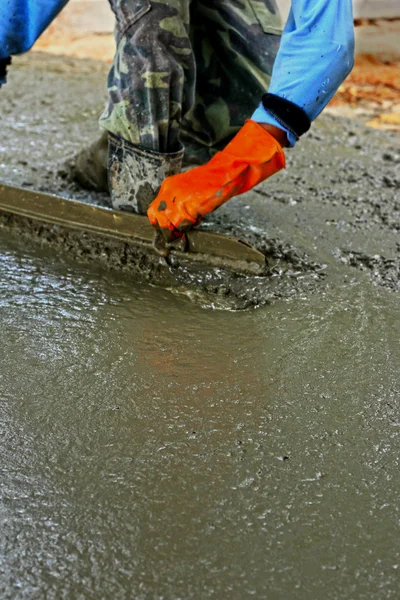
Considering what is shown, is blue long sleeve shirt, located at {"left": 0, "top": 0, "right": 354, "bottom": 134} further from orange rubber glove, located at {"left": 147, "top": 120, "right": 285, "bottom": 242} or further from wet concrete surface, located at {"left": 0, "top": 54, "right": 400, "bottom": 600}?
wet concrete surface, located at {"left": 0, "top": 54, "right": 400, "bottom": 600}

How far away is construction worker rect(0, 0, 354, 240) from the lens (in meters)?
1.69

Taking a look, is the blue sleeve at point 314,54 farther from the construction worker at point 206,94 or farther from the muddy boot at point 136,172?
the muddy boot at point 136,172

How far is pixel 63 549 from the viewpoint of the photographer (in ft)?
3.44

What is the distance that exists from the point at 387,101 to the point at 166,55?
262 centimetres

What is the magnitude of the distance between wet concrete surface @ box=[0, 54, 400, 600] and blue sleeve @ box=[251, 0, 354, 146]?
50 cm

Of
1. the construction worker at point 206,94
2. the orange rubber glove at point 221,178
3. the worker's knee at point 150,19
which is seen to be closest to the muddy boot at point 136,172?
the construction worker at point 206,94

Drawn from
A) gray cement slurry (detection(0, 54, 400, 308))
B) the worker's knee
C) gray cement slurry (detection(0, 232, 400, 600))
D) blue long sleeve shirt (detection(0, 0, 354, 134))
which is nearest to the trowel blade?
gray cement slurry (detection(0, 54, 400, 308))

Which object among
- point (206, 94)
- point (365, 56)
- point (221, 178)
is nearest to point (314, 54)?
point (221, 178)

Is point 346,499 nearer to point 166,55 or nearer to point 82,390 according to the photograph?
point 82,390

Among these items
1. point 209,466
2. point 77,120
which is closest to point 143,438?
point 209,466

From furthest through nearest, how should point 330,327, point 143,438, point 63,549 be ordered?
point 330,327 < point 143,438 < point 63,549

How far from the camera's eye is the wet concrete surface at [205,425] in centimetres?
104

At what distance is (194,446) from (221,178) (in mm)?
743

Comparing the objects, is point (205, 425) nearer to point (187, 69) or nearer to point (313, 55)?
point (313, 55)
